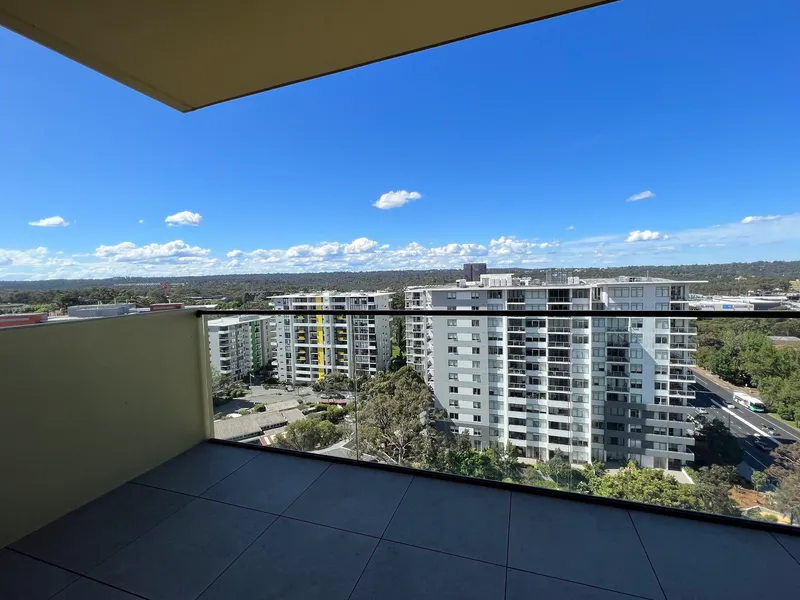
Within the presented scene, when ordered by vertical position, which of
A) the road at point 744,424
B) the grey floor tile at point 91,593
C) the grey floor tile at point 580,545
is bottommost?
the grey floor tile at point 580,545

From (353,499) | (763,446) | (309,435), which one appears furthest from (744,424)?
(309,435)

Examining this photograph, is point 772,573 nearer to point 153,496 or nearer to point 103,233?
point 153,496

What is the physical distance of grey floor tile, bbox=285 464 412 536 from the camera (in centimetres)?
162

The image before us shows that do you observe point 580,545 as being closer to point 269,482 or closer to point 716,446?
point 716,446

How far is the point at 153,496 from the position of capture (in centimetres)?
191

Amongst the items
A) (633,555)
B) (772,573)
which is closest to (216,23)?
(633,555)

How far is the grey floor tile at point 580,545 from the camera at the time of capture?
4.09ft

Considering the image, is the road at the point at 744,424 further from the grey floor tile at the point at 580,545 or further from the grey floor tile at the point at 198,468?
the grey floor tile at the point at 198,468

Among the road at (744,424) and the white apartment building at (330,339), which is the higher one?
the white apartment building at (330,339)

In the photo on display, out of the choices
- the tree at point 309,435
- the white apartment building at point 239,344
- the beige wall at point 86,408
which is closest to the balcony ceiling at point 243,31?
the beige wall at point 86,408

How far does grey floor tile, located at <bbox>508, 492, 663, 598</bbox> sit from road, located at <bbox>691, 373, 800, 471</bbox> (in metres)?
0.65

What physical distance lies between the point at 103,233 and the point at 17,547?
14.5 feet

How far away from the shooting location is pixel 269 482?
202 cm

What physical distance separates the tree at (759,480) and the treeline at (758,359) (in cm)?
30
